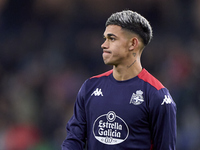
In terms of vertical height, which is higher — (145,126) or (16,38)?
(16,38)

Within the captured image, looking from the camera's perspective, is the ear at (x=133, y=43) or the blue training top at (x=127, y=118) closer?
the blue training top at (x=127, y=118)

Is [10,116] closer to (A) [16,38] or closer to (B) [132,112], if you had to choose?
(A) [16,38]

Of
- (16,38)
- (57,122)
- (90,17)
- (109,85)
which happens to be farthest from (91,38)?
(109,85)

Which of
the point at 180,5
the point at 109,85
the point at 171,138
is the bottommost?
the point at 171,138

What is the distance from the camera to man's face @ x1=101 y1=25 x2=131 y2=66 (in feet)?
11.4

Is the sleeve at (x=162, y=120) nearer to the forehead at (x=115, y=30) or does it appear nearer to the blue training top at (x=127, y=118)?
the blue training top at (x=127, y=118)

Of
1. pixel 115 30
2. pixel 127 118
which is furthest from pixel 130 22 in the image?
pixel 127 118

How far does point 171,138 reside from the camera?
3.39 metres

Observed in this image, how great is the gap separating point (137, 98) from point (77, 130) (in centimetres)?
56

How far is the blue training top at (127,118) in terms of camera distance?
11.0ft

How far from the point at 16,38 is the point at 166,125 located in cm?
663

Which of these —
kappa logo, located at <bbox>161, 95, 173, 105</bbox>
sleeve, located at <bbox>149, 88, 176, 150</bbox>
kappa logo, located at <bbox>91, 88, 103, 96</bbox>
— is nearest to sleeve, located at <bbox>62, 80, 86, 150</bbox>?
kappa logo, located at <bbox>91, 88, 103, 96</bbox>

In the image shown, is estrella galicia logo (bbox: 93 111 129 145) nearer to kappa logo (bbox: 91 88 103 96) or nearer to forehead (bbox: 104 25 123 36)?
kappa logo (bbox: 91 88 103 96)

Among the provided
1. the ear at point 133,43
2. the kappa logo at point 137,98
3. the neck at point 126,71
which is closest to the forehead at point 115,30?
the ear at point 133,43
